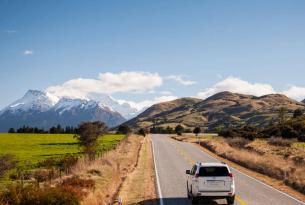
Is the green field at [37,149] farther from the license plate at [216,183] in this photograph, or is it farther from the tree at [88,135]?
the license plate at [216,183]

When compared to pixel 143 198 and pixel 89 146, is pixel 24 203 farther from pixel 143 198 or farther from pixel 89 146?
pixel 89 146

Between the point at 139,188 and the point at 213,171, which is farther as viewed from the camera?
the point at 139,188

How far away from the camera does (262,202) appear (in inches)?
834

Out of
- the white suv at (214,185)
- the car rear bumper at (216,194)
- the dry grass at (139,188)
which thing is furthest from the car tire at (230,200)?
the dry grass at (139,188)

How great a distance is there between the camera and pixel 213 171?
2067cm

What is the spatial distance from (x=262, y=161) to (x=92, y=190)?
22303 mm

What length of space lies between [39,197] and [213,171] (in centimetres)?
775

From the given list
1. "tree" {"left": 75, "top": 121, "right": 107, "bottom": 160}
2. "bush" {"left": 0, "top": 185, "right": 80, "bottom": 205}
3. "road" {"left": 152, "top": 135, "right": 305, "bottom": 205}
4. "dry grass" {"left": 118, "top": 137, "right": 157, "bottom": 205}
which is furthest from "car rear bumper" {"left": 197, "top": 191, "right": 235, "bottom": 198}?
"tree" {"left": 75, "top": 121, "right": 107, "bottom": 160}

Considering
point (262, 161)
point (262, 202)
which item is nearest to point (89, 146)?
point (262, 161)

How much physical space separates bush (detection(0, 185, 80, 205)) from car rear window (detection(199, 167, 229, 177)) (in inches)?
231

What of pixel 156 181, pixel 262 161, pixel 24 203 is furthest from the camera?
pixel 262 161

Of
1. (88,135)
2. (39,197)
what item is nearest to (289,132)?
(88,135)

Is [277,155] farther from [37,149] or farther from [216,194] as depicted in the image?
[37,149]

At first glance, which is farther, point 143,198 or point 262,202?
point 143,198
